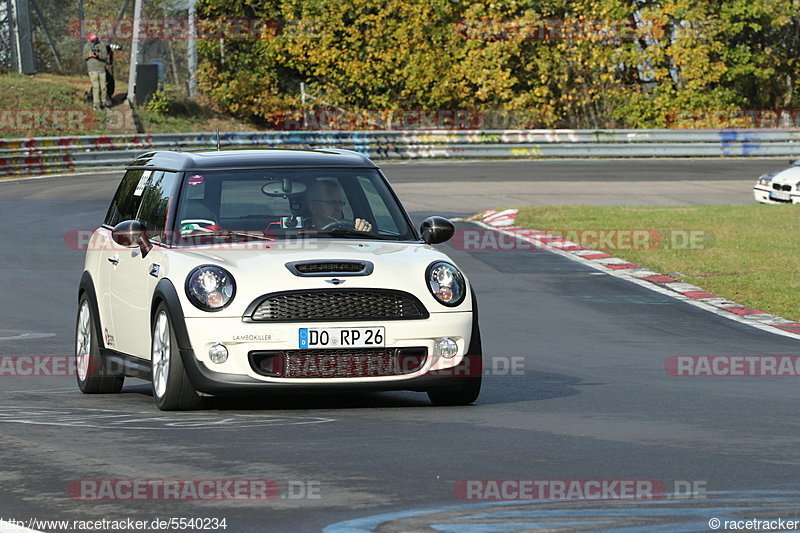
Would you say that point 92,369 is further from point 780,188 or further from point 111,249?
point 780,188

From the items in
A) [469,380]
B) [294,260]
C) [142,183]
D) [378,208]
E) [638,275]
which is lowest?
[638,275]

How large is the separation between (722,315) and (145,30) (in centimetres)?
3159

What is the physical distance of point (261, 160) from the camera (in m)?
9.95

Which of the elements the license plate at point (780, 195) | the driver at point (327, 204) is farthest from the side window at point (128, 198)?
the license plate at point (780, 195)

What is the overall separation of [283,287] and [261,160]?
5.24ft

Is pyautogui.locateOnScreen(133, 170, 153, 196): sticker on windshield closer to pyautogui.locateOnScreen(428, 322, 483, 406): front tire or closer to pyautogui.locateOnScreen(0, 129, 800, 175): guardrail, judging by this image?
pyautogui.locateOnScreen(428, 322, 483, 406): front tire

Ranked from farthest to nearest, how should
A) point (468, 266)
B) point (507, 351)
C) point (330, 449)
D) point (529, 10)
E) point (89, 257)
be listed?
point (529, 10) < point (468, 266) < point (507, 351) < point (89, 257) < point (330, 449)

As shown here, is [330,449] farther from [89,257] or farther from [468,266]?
[468,266]

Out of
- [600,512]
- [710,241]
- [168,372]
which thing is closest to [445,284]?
[168,372]

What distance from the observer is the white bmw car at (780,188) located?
96.3ft

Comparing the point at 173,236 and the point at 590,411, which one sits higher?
the point at 173,236

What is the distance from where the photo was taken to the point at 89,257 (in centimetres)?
1105

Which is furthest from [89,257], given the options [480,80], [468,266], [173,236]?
[480,80]

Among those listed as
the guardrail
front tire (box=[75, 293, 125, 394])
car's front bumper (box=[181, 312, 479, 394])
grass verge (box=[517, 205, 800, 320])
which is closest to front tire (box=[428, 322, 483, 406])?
car's front bumper (box=[181, 312, 479, 394])
